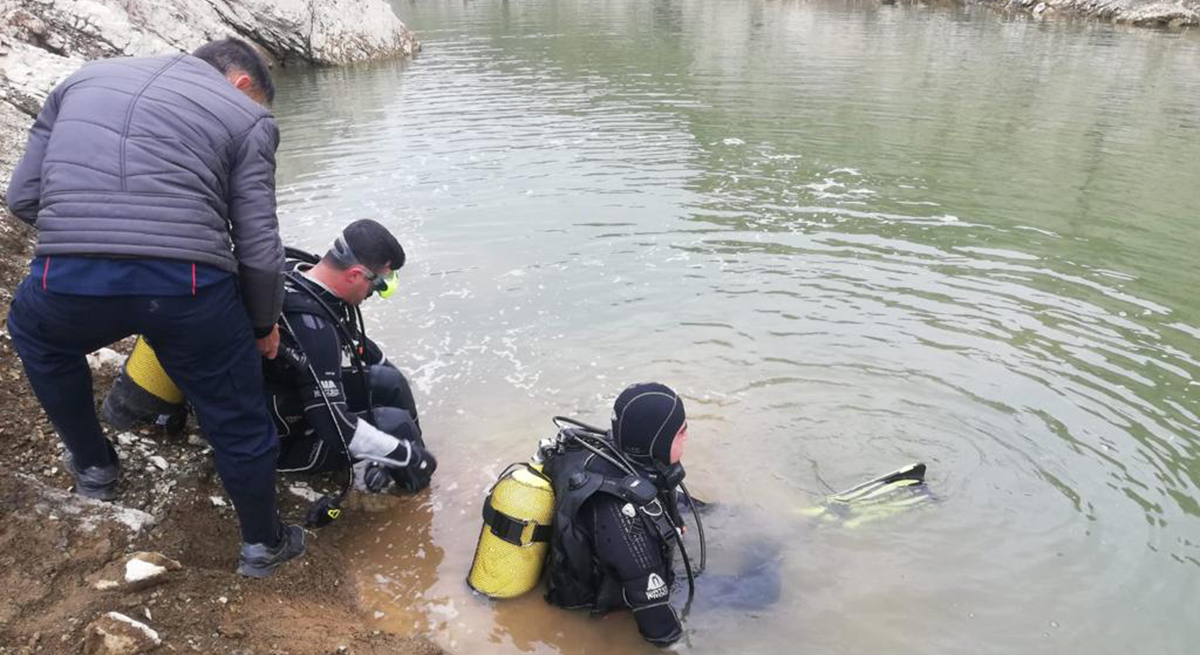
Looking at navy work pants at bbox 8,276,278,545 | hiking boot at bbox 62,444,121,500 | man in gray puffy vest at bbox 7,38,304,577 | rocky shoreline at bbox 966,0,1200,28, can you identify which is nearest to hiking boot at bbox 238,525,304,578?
navy work pants at bbox 8,276,278,545

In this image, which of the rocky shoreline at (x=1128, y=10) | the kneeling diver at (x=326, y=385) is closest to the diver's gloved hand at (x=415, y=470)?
the kneeling diver at (x=326, y=385)

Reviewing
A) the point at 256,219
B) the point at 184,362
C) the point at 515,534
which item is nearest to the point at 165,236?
the point at 256,219

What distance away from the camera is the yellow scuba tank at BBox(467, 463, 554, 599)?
3.81 meters

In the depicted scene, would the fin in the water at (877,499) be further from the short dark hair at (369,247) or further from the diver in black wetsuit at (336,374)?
the short dark hair at (369,247)

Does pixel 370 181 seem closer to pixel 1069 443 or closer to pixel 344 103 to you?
pixel 344 103

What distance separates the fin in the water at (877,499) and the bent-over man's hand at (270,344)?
3.34m

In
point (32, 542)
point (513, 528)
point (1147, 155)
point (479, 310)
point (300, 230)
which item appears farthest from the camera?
point (1147, 155)

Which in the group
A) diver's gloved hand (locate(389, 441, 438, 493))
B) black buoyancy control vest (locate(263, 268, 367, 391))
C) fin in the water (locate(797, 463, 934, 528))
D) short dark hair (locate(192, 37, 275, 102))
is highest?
short dark hair (locate(192, 37, 275, 102))

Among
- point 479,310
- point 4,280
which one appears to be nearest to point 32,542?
point 4,280

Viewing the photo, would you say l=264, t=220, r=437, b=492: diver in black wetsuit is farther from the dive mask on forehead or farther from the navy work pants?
the navy work pants

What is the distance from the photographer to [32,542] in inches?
128

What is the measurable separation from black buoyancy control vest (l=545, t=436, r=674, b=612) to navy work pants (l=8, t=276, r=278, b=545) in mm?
1362

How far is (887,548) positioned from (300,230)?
8050mm

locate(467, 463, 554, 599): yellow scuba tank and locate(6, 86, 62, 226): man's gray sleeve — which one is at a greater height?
locate(6, 86, 62, 226): man's gray sleeve
